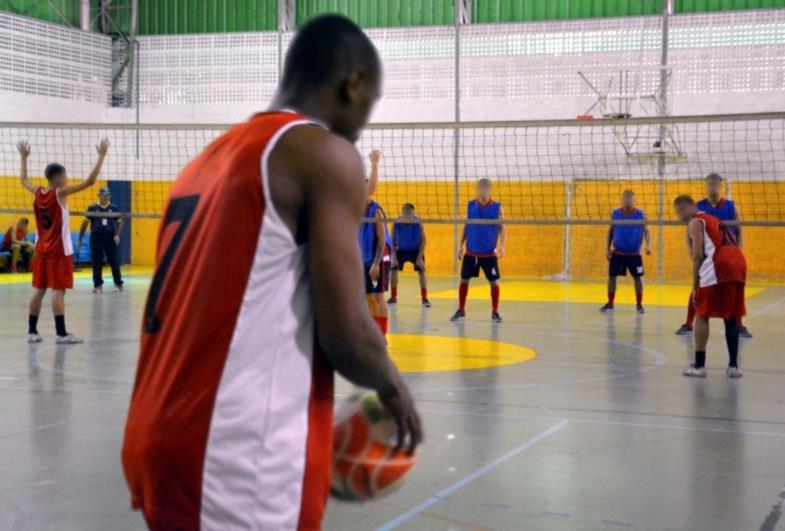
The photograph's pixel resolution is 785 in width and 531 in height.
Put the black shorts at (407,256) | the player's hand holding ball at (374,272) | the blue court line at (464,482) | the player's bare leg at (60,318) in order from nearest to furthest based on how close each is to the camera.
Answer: the blue court line at (464,482) < the player's hand holding ball at (374,272) < the player's bare leg at (60,318) < the black shorts at (407,256)

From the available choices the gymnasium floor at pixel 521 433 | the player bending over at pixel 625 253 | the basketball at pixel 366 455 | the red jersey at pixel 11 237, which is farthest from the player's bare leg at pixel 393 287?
the basketball at pixel 366 455

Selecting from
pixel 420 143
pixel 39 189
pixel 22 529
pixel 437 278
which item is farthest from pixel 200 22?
pixel 22 529

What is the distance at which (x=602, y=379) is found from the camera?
9000 mm

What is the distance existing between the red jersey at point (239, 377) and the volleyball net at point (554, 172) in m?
19.8

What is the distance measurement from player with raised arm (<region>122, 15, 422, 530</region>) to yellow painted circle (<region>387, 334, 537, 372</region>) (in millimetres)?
7148

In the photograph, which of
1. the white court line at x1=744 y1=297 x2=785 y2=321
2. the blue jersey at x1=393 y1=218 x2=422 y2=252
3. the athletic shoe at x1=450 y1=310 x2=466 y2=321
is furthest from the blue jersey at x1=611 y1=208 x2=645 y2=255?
the blue jersey at x1=393 y1=218 x2=422 y2=252

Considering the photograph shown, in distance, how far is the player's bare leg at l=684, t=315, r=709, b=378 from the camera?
29.8ft

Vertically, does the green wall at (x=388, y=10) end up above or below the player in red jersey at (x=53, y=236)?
above

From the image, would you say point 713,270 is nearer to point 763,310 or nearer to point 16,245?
point 763,310

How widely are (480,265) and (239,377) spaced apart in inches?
510

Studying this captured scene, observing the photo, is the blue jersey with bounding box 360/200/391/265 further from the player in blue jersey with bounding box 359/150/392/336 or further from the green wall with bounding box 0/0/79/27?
the green wall with bounding box 0/0/79/27

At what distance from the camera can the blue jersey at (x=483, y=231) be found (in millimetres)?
14609

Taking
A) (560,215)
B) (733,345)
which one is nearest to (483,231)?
(733,345)

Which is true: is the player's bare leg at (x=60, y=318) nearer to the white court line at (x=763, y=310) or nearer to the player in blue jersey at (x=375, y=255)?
the player in blue jersey at (x=375, y=255)
